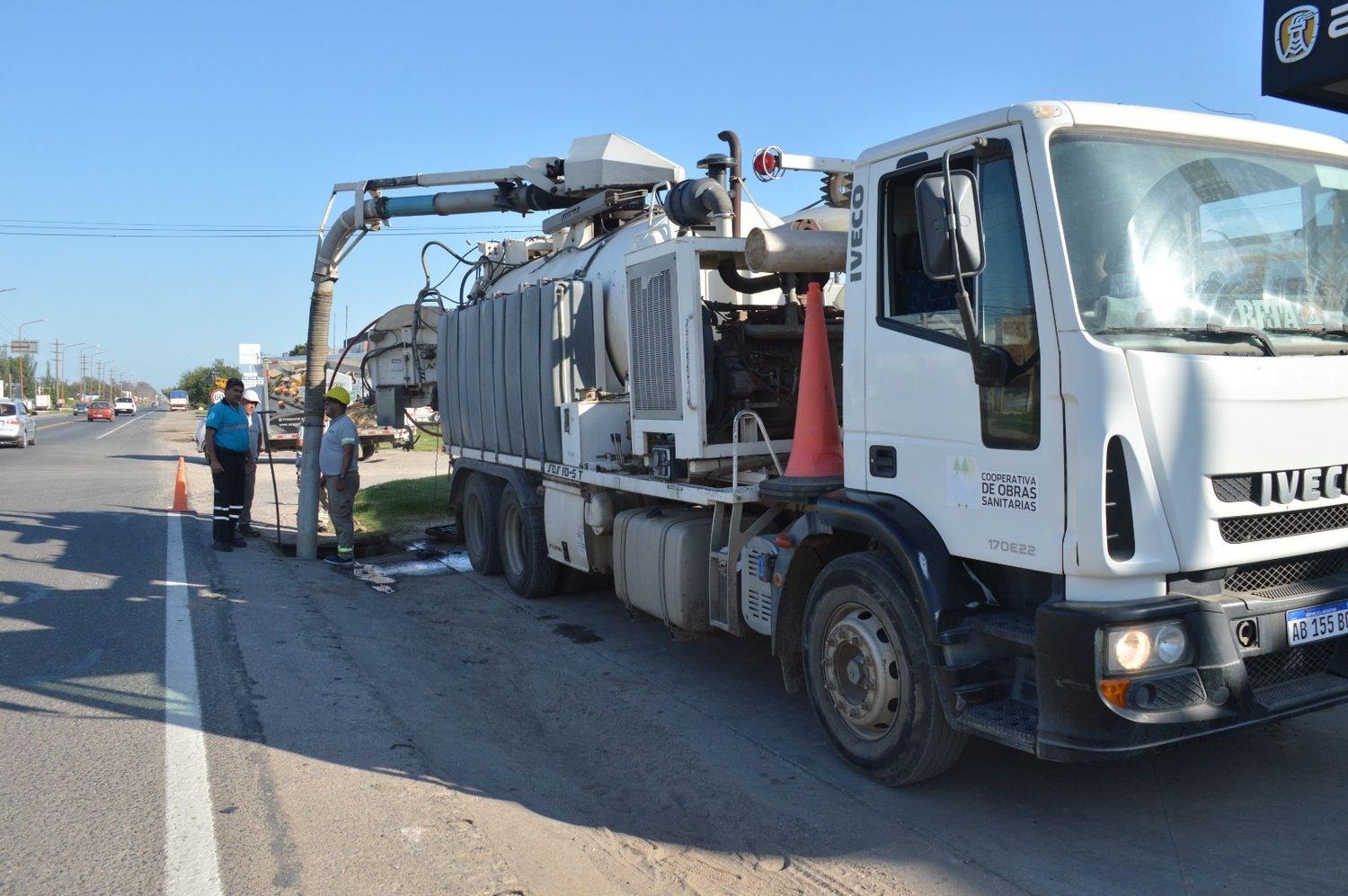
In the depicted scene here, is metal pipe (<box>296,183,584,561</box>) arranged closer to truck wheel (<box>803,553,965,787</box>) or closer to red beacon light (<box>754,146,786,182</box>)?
red beacon light (<box>754,146,786,182</box>)

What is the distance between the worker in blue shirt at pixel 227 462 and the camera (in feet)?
38.3

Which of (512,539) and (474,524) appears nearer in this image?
(512,539)

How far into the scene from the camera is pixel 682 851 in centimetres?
403

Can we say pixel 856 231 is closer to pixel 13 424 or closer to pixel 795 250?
pixel 795 250

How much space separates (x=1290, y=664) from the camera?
12.9ft

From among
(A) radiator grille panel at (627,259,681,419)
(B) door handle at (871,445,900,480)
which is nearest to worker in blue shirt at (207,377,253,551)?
(A) radiator grille panel at (627,259,681,419)

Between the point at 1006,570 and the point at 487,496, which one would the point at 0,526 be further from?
the point at 1006,570

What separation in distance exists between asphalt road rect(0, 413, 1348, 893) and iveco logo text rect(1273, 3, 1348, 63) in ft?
22.2

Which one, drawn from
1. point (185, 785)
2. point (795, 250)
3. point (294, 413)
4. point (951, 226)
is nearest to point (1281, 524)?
point (951, 226)

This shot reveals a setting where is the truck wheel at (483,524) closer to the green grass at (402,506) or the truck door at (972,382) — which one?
the green grass at (402,506)

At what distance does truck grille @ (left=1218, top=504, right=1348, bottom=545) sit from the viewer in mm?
3724

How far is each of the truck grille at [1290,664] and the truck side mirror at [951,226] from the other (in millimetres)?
1771

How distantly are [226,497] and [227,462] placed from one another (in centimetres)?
39

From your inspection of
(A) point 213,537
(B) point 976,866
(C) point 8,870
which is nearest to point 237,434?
(A) point 213,537
